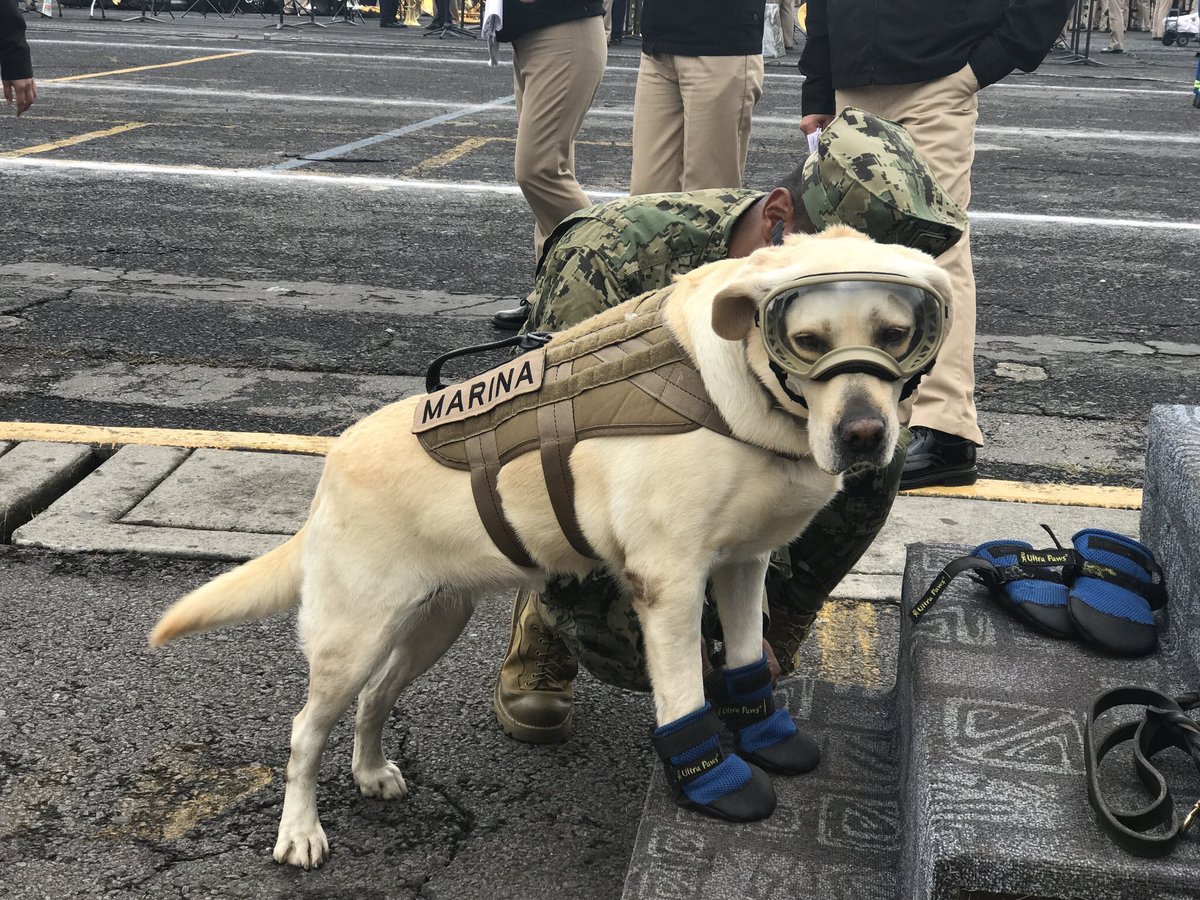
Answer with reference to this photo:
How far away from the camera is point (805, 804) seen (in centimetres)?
241

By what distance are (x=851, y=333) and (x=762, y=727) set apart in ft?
2.96

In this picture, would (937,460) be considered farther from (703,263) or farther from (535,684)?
(535,684)

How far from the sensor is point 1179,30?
2348 cm

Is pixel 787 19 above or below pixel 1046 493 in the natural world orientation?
above

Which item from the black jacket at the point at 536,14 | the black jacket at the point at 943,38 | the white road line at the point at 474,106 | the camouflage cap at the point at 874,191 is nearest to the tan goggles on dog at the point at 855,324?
the camouflage cap at the point at 874,191

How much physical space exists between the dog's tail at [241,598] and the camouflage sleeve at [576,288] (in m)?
0.73

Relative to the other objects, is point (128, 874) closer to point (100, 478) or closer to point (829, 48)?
point (100, 478)

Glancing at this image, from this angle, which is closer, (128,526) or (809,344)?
(809,344)

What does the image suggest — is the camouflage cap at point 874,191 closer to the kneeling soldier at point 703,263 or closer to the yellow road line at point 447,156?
the kneeling soldier at point 703,263

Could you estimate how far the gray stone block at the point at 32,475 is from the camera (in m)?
3.74

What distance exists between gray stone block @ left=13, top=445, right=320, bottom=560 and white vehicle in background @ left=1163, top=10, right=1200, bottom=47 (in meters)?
23.1

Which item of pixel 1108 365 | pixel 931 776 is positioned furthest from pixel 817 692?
pixel 1108 365

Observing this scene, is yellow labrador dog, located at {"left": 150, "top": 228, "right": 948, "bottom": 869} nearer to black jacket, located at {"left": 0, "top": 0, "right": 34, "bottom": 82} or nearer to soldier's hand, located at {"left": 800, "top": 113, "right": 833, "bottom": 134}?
soldier's hand, located at {"left": 800, "top": 113, "right": 833, "bottom": 134}

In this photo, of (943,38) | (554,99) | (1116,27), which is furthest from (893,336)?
(1116,27)
